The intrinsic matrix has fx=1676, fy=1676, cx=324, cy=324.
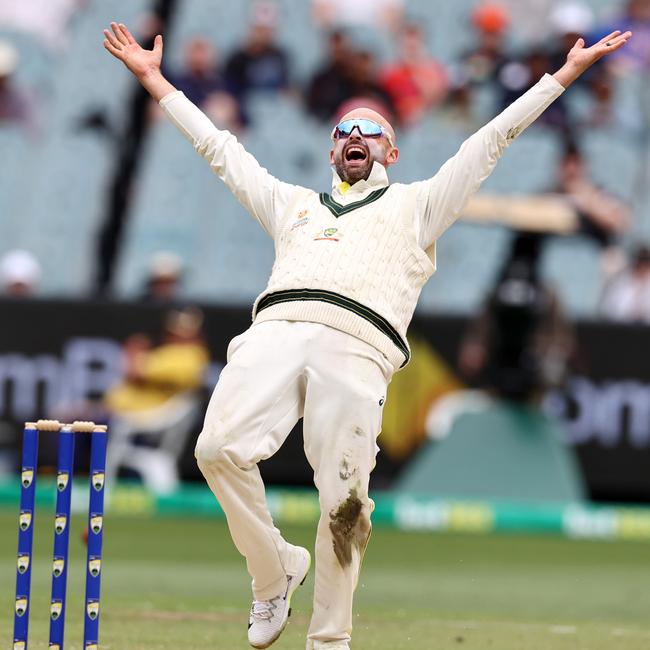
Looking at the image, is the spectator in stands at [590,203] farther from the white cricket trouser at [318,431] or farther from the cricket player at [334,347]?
the white cricket trouser at [318,431]

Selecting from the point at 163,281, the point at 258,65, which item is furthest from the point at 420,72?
the point at 163,281

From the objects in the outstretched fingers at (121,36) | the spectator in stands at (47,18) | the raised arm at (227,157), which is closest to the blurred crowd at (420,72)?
the spectator in stands at (47,18)

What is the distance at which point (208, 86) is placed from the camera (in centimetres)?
1616

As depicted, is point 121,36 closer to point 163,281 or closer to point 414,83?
point 163,281

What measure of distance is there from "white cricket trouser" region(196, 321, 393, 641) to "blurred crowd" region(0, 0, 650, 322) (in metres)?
8.79

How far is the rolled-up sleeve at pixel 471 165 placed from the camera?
5.89m

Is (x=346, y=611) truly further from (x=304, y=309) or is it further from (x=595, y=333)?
(x=595, y=333)

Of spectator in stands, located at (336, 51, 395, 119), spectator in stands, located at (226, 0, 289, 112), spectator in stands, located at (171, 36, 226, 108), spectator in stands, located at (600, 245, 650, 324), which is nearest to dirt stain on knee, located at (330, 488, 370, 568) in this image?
spectator in stands, located at (600, 245, 650, 324)

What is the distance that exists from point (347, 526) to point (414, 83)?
10.9m

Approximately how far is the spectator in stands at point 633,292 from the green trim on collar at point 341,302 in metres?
8.04

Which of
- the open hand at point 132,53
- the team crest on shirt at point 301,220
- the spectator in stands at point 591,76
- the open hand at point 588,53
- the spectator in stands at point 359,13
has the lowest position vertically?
the team crest on shirt at point 301,220

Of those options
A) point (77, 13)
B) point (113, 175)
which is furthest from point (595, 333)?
point (77, 13)

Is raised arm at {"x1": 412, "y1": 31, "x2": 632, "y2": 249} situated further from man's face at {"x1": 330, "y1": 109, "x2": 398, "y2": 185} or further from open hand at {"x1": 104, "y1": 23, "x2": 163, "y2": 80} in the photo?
A: open hand at {"x1": 104, "y1": 23, "x2": 163, "y2": 80}

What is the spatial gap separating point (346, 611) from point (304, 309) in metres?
1.03
